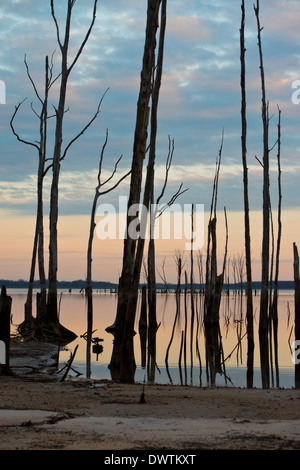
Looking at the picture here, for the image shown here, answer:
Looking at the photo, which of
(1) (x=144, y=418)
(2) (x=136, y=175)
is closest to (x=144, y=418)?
(1) (x=144, y=418)

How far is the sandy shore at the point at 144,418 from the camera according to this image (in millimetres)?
4113

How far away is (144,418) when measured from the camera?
5098mm

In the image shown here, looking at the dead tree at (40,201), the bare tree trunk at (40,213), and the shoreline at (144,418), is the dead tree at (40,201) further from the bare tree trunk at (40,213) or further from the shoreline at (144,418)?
the shoreline at (144,418)

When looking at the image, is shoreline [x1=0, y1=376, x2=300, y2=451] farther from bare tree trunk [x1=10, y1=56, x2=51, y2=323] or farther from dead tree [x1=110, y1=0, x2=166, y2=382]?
bare tree trunk [x1=10, y1=56, x2=51, y2=323]

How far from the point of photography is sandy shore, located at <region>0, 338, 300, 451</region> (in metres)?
4.11

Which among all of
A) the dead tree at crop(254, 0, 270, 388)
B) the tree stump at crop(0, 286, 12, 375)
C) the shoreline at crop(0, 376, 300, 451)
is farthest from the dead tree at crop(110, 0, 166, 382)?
the dead tree at crop(254, 0, 270, 388)

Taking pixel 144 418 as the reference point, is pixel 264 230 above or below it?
above

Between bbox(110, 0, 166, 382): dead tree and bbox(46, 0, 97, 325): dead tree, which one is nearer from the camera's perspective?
bbox(110, 0, 166, 382): dead tree

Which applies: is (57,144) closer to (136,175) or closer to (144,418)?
(136,175)

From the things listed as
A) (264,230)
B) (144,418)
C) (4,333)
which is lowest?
(144,418)

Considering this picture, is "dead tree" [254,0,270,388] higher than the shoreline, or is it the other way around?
"dead tree" [254,0,270,388]

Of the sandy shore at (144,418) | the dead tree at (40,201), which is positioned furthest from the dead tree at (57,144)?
the sandy shore at (144,418)

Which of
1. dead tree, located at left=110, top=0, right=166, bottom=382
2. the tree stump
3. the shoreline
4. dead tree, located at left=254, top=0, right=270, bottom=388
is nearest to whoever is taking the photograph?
the shoreline

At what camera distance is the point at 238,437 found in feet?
14.0
